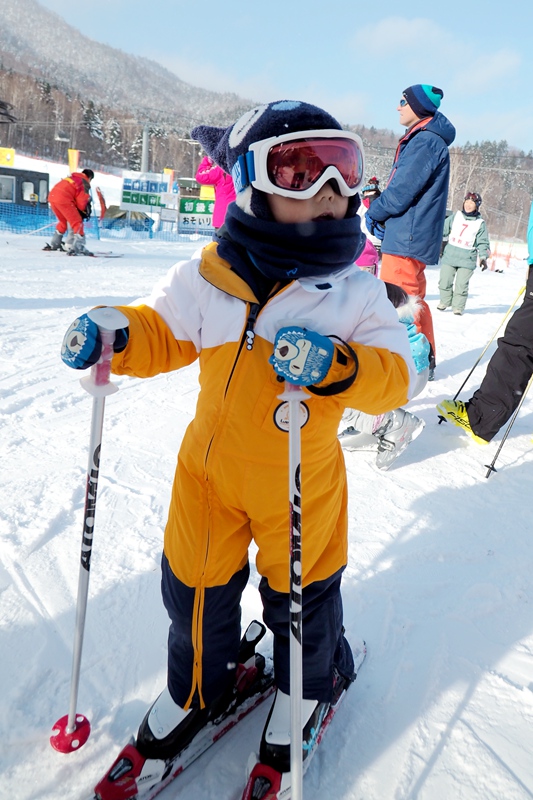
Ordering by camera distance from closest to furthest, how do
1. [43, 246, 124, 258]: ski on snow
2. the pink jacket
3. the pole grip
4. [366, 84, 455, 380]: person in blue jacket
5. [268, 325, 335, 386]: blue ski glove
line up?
[268, 325, 335, 386]: blue ski glove
the pole grip
[366, 84, 455, 380]: person in blue jacket
the pink jacket
[43, 246, 124, 258]: ski on snow

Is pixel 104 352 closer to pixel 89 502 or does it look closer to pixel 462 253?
pixel 89 502

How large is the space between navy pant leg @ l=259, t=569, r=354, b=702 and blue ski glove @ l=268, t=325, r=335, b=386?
64 cm

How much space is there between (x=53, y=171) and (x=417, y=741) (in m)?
31.0

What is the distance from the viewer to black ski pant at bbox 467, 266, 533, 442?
3283mm

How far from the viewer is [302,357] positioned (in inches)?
45.5

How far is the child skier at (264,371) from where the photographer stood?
4.41ft

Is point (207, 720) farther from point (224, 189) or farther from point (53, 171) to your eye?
point (53, 171)

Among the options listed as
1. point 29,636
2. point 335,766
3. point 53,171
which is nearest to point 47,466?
point 29,636

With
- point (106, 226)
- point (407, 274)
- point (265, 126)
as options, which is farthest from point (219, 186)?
point (106, 226)

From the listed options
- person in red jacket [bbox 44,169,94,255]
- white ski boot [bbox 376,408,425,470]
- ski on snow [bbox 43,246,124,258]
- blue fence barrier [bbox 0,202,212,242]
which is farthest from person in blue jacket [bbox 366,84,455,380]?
blue fence barrier [bbox 0,202,212,242]

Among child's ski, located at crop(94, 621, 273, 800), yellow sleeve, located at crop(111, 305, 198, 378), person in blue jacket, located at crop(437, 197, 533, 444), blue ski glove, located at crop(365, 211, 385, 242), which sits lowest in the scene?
child's ski, located at crop(94, 621, 273, 800)

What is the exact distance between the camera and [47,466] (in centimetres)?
292

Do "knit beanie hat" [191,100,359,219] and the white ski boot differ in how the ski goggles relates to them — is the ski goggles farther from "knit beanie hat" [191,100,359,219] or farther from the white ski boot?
the white ski boot

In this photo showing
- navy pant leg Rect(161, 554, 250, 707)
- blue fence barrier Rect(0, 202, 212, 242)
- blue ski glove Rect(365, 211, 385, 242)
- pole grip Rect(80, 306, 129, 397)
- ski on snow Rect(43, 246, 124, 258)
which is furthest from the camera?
blue fence barrier Rect(0, 202, 212, 242)
